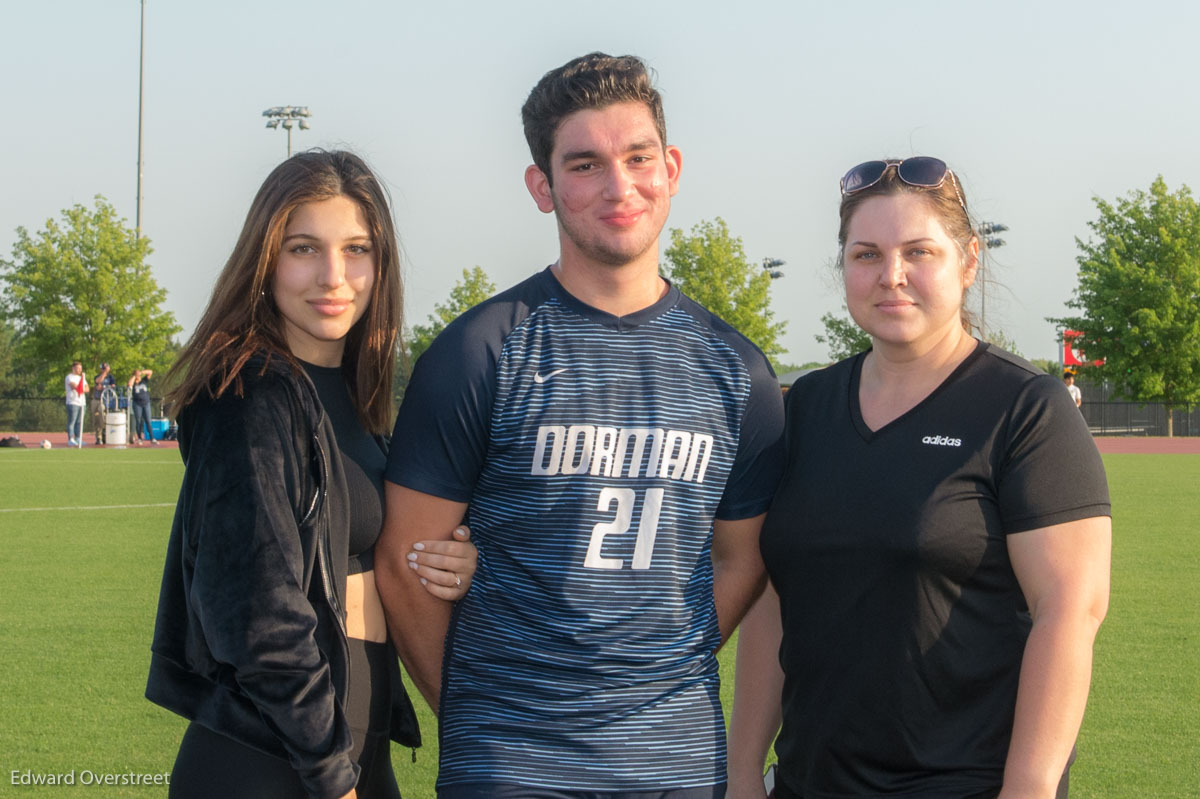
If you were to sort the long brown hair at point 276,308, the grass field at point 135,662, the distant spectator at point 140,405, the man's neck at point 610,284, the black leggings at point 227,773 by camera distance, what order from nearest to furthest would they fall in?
the black leggings at point 227,773 → the long brown hair at point 276,308 → the man's neck at point 610,284 → the grass field at point 135,662 → the distant spectator at point 140,405

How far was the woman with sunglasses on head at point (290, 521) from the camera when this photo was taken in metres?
2.56

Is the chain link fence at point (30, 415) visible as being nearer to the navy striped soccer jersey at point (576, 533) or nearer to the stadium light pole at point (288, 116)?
the stadium light pole at point (288, 116)

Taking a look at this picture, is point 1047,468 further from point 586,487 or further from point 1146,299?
Result: point 1146,299

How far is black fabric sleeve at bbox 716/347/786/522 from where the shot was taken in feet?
10.3

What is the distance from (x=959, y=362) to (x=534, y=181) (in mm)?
1233

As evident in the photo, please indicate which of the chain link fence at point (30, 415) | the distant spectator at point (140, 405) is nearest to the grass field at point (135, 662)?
the distant spectator at point (140, 405)

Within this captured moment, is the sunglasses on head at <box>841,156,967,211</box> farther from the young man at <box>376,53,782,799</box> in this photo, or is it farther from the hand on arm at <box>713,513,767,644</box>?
the hand on arm at <box>713,513,767,644</box>

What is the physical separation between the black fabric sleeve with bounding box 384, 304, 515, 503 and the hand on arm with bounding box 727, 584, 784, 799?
915 mm

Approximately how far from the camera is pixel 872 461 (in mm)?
2838

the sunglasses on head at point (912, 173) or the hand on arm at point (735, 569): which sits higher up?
the sunglasses on head at point (912, 173)

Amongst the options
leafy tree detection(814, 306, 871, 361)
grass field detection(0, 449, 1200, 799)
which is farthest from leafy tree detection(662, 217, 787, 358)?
grass field detection(0, 449, 1200, 799)

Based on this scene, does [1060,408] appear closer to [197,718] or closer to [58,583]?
[197,718]

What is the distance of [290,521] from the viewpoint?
Result: 262 centimetres

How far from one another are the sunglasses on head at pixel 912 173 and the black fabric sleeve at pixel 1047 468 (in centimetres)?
58
